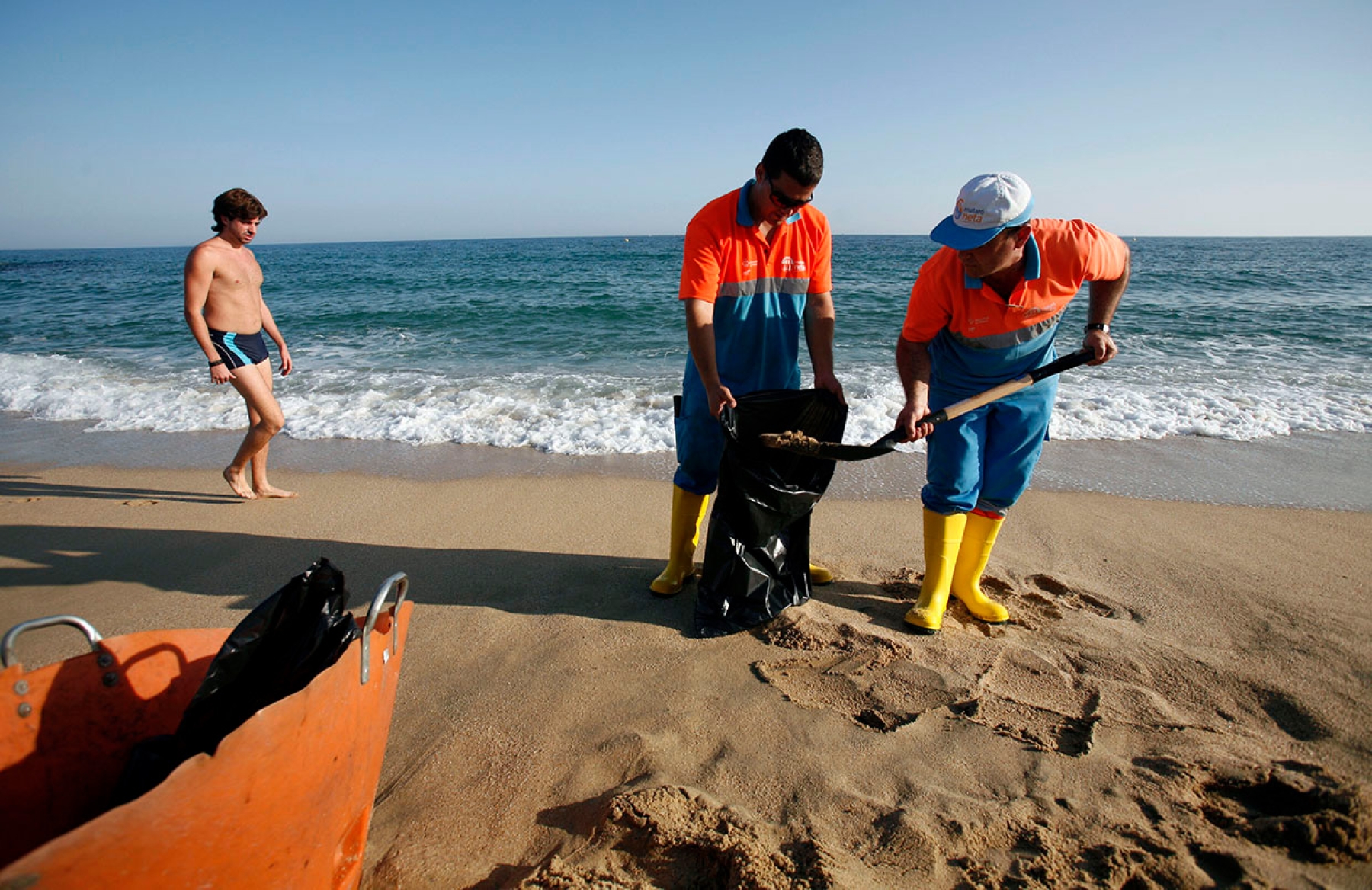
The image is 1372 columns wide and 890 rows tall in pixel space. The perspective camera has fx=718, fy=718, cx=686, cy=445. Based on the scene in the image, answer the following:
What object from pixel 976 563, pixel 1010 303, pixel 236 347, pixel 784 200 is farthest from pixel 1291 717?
pixel 236 347

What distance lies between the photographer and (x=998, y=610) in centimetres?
289

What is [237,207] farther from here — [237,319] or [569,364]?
[569,364]

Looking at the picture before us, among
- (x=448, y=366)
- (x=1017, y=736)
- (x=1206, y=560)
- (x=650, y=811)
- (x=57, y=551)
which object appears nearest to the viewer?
(x=650, y=811)

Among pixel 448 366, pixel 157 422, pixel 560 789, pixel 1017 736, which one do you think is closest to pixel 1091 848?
pixel 1017 736

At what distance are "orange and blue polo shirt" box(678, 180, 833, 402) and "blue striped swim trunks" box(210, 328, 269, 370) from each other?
301cm

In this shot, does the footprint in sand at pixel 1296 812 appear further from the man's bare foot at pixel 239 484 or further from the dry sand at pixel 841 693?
the man's bare foot at pixel 239 484

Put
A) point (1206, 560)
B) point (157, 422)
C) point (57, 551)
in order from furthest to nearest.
Result: point (157, 422), point (57, 551), point (1206, 560)

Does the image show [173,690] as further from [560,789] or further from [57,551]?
[57,551]

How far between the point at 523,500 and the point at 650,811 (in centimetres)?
271

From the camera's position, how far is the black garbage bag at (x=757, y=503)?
2760 mm

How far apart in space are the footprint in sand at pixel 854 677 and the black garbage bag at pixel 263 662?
1.44 meters

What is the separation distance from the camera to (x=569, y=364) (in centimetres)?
949

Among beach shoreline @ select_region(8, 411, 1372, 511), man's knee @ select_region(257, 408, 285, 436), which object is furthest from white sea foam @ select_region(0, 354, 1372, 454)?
man's knee @ select_region(257, 408, 285, 436)

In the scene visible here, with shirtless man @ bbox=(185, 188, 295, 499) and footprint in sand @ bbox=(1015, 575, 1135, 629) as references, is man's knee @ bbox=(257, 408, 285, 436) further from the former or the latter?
footprint in sand @ bbox=(1015, 575, 1135, 629)
